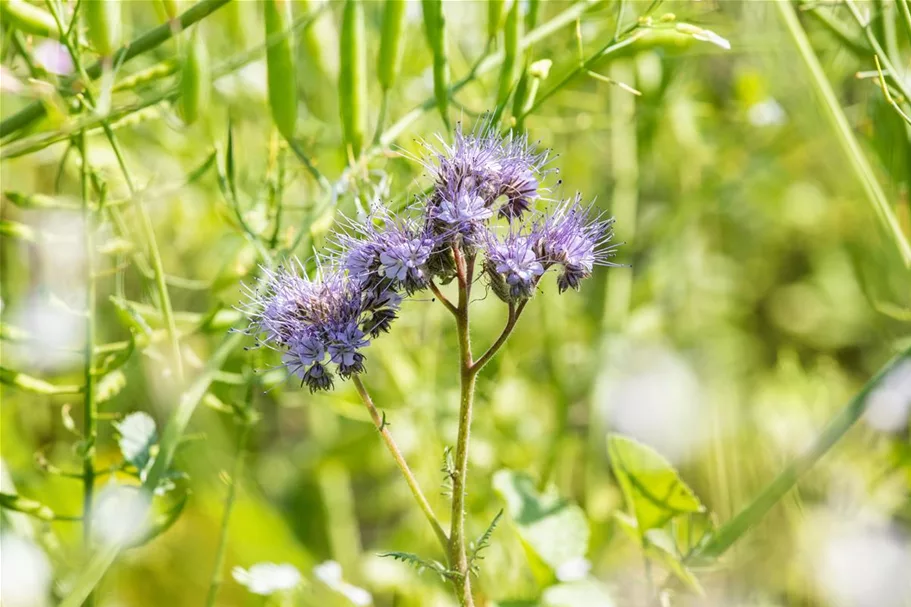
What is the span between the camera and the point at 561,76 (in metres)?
0.98

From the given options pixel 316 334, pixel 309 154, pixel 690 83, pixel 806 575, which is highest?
pixel 690 83

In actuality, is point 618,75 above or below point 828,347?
above

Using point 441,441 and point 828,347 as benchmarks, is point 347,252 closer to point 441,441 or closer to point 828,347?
point 441,441

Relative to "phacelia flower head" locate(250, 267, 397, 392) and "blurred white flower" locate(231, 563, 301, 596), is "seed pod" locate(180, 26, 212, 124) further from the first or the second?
"blurred white flower" locate(231, 563, 301, 596)

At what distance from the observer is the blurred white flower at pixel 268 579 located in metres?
0.86

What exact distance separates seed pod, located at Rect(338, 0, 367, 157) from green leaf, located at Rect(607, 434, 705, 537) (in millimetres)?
380

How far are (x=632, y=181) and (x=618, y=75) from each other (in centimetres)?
16

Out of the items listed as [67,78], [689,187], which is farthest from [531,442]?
[67,78]

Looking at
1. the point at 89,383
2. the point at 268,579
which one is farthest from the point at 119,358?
the point at 268,579

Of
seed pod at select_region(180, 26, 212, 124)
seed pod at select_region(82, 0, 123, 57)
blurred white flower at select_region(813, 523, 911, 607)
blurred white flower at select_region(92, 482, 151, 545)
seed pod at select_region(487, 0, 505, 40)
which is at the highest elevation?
seed pod at select_region(487, 0, 505, 40)

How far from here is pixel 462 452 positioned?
68 cm

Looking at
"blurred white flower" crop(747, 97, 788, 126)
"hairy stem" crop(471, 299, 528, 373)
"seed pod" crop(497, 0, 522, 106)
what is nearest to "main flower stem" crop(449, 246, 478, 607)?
"hairy stem" crop(471, 299, 528, 373)

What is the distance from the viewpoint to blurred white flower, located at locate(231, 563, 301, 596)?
0.86 m

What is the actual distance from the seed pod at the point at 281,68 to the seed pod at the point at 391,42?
0.29 ft
